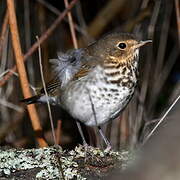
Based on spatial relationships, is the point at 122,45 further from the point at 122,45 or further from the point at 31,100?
the point at 31,100

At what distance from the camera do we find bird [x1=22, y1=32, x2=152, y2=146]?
301cm

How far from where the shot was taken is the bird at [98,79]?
9.86 feet

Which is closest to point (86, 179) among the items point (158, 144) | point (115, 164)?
point (115, 164)

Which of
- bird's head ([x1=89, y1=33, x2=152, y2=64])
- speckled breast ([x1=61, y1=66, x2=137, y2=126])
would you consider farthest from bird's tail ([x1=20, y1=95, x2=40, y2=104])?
bird's head ([x1=89, y1=33, x2=152, y2=64])

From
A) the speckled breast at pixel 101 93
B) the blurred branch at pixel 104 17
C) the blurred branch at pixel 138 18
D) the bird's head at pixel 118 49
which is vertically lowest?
the speckled breast at pixel 101 93

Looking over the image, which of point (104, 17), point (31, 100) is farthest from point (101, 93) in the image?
point (104, 17)

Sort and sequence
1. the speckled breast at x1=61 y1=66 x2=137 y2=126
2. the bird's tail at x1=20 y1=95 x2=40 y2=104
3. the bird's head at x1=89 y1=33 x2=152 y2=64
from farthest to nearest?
the bird's tail at x1=20 y1=95 x2=40 y2=104 < the bird's head at x1=89 y1=33 x2=152 y2=64 < the speckled breast at x1=61 y1=66 x2=137 y2=126

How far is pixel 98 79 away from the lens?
3.03 m

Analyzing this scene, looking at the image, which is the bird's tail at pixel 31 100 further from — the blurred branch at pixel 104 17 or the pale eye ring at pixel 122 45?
the blurred branch at pixel 104 17

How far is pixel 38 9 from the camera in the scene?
5.08 metres

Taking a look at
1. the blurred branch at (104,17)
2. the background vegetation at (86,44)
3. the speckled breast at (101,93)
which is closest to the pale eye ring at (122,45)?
the speckled breast at (101,93)

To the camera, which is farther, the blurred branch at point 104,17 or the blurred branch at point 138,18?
the blurred branch at point 104,17

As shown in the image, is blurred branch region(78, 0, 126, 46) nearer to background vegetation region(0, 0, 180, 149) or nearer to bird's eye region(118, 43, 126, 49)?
background vegetation region(0, 0, 180, 149)

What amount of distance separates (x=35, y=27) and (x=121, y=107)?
2297 mm
